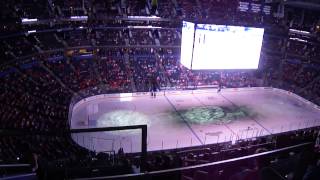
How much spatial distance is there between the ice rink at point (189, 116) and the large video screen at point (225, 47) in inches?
161

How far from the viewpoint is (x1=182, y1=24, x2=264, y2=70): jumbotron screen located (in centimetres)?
2555

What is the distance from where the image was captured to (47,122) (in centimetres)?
2075

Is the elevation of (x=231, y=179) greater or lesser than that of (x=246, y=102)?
greater

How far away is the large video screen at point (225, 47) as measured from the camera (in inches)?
1006

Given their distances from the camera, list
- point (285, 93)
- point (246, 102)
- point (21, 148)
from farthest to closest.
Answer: point (285, 93) < point (246, 102) < point (21, 148)

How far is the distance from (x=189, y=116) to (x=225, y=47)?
21.7ft

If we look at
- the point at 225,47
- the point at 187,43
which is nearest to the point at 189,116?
the point at 187,43

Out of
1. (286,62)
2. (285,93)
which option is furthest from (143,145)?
(286,62)

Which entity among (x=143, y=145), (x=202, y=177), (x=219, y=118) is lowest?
(x=219, y=118)

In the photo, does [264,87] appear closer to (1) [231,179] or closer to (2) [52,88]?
(2) [52,88]

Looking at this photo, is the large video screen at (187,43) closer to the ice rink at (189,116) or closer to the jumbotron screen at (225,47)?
the jumbotron screen at (225,47)

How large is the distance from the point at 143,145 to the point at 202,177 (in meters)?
1.24

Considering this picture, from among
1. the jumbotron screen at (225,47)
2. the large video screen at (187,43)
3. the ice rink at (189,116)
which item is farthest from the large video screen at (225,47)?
the ice rink at (189,116)

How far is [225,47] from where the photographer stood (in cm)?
2625
